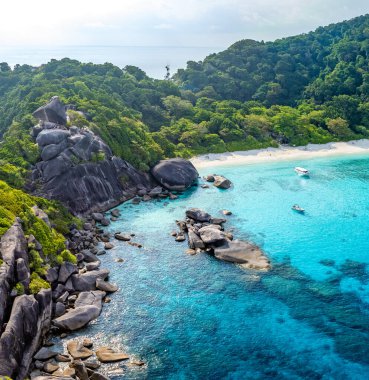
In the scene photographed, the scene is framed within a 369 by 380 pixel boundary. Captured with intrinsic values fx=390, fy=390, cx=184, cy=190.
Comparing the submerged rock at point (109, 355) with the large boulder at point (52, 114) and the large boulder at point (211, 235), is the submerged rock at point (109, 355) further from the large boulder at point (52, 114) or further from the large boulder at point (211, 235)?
the large boulder at point (52, 114)

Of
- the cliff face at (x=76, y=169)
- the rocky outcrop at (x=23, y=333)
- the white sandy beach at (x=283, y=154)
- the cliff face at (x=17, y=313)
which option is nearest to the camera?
the rocky outcrop at (x=23, y=333)

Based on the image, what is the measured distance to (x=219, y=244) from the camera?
47.6m

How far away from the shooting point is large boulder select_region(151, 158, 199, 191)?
7025cm

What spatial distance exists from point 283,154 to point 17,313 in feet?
245

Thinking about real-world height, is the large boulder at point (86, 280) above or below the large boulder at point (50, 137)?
below

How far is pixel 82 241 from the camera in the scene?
48969mm

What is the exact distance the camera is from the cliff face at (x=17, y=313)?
90.9 feet

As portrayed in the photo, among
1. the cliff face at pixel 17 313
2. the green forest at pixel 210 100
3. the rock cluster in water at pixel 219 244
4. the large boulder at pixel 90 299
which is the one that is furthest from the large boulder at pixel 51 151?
the large boulder at pixel 90 299

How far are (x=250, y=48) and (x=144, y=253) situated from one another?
119 metres

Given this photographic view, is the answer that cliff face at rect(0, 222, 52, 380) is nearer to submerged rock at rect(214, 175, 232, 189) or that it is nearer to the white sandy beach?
submerged rock at rect(214, 175, 232, 189)

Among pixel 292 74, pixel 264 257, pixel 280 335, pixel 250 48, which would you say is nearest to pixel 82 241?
pixel 264 257

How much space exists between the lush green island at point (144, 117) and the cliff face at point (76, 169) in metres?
0.21

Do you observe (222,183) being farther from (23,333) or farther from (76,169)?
(23,333)

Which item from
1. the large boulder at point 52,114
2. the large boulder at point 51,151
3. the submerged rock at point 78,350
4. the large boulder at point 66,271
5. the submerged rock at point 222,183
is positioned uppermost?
the large boulder at point 52,114
